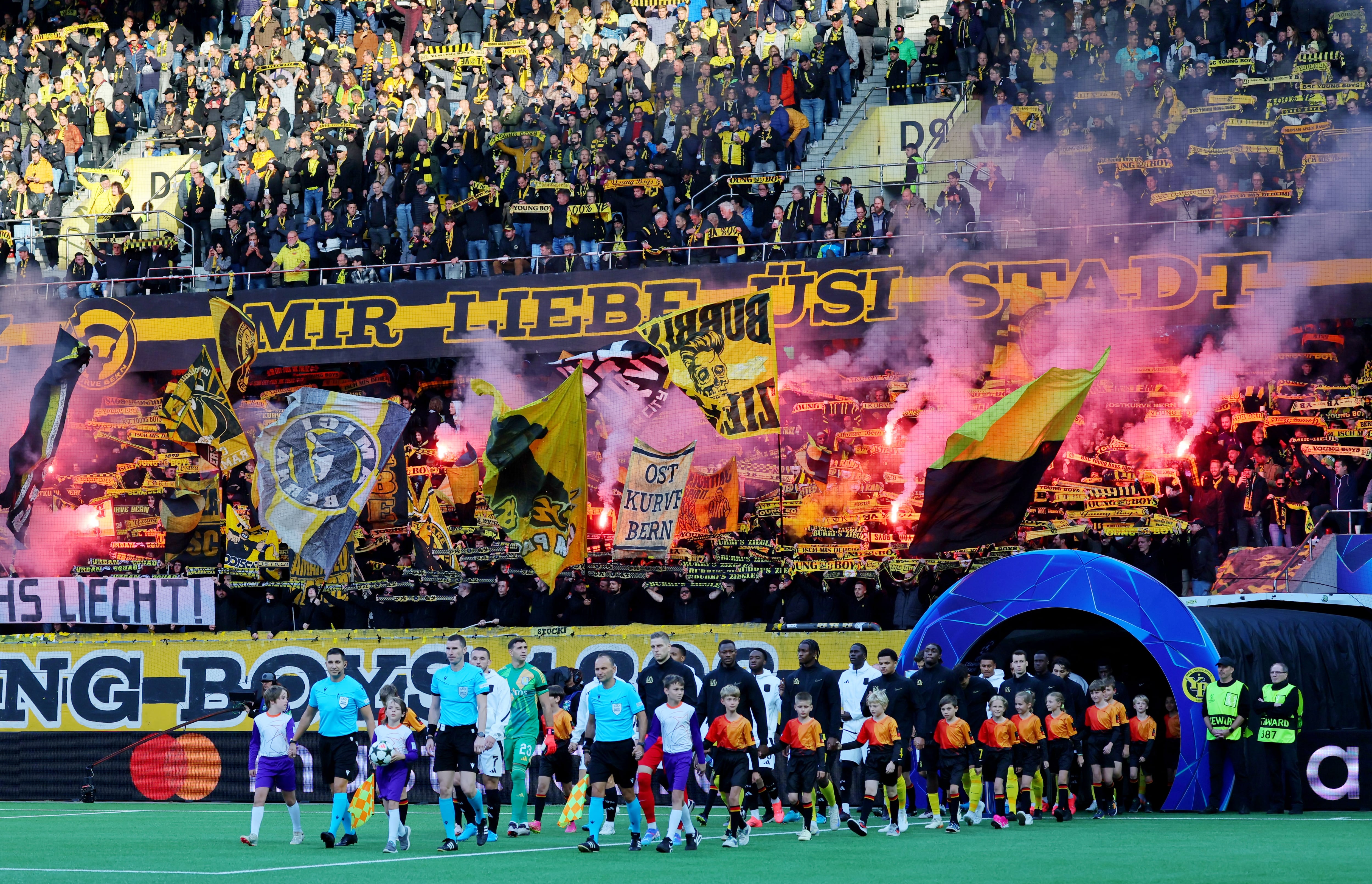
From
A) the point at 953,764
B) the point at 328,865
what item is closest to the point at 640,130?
the point at 953,764

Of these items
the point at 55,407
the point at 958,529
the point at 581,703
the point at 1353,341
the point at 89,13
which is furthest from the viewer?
the point at 89,13

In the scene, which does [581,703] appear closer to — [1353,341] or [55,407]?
[1353,341]

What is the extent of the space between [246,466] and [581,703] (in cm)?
1453

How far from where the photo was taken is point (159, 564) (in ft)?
87.9

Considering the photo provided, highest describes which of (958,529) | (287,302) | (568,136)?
(568,136)

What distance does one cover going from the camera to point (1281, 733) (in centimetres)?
1759

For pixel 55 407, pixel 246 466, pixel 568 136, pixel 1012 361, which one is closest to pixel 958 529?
pixel 1012 361

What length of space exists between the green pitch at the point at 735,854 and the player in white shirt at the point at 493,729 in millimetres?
419

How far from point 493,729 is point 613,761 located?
4.76ft

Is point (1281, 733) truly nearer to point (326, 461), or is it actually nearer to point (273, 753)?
point (273, 753)

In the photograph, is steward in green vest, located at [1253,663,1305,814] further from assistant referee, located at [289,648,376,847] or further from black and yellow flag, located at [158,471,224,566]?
black and yellow flag, located at [158,471,224,566]

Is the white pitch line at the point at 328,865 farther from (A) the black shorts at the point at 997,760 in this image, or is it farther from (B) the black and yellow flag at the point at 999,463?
(B) the black and yellow flag at the point at 999,463

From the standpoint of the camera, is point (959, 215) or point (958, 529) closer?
point (958, 529)

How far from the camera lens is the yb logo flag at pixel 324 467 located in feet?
75.9
